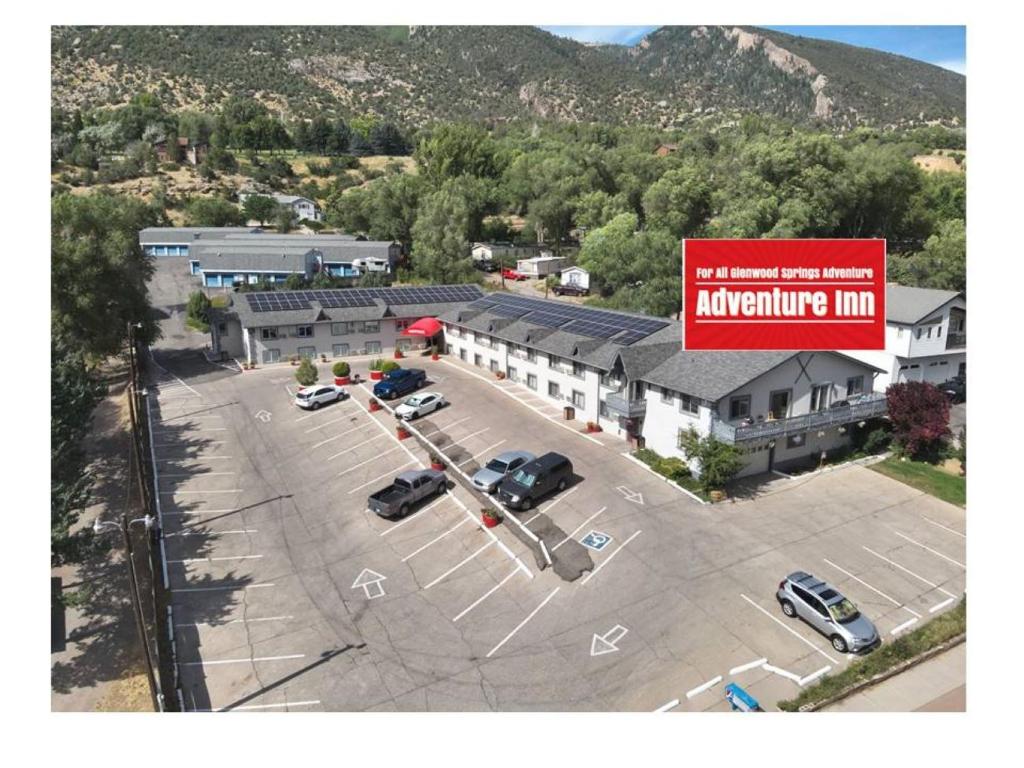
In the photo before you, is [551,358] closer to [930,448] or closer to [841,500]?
[841,500]

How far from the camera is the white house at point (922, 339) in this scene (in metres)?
46.0

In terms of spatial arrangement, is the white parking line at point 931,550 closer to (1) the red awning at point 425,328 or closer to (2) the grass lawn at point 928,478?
(2) the grass lawn at point 928,478

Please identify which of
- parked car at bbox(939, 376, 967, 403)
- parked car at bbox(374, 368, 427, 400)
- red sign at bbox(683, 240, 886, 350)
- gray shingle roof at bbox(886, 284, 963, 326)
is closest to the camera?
red sign at bbox(683, 240, 886, 350)

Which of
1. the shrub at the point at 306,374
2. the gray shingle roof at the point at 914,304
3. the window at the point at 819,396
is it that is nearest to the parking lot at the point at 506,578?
the window at the point at 819,396

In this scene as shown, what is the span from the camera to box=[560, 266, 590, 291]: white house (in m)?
82.4

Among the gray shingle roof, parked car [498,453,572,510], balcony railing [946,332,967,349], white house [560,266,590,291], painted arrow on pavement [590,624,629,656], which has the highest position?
white house [560,266,590,291]

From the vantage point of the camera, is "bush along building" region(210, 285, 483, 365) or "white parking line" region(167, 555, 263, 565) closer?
"white parking line" region(167, 555, 263, 565)

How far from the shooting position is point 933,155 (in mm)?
135625

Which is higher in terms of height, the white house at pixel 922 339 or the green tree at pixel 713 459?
the white house at pixel 922 339

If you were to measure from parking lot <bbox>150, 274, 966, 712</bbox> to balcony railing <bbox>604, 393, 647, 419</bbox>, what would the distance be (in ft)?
8.12

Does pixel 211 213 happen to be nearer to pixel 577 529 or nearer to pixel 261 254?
pixel 261 254

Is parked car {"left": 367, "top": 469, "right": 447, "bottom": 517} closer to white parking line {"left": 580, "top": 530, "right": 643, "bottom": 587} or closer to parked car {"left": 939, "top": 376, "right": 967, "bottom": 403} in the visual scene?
white parking line {"left": 580, "top": 530, "right": 643, "bottom": 587}

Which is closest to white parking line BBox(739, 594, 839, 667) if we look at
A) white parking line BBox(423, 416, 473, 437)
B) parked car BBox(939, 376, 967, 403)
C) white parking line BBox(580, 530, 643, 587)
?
white parking line BBox(580, 530, 643, 587)

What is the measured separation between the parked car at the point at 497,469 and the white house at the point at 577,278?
5081 cm
